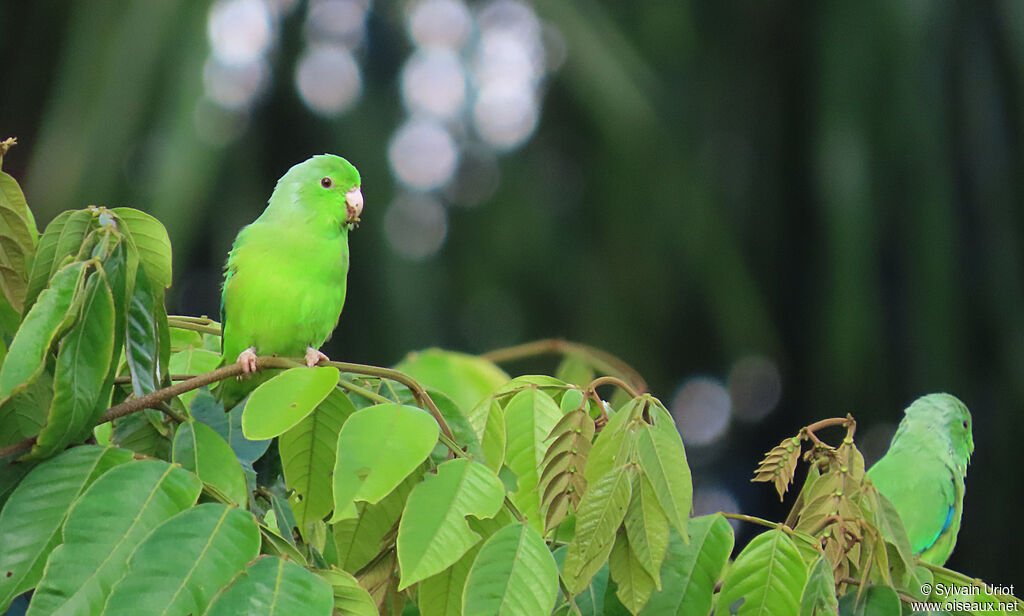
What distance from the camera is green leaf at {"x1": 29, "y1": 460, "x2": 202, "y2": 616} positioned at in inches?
41.9

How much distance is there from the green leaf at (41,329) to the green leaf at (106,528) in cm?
15

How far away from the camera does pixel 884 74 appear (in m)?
5.74

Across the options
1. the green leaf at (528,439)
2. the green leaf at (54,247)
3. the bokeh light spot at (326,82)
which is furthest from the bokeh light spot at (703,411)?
the green leaf at (54,247)

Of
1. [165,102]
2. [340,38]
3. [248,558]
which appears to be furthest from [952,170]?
[248,558]

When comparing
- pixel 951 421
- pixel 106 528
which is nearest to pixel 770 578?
pixel 106 528

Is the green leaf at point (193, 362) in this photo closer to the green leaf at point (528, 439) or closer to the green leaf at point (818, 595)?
the green leaf at point (528, 439)

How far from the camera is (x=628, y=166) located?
5.85 metres

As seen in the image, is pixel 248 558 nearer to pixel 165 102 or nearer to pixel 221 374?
pixel 221 374

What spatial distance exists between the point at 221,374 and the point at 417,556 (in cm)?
38

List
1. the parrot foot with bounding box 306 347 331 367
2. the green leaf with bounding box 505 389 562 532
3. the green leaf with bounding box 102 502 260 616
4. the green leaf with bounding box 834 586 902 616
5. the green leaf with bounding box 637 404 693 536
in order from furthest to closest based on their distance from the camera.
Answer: the parrot foot with bounding box 306 347 331 367 < the green leaf with bounding box 505 389 562 532 < the green leaf with bounding box 834 586 902 616 < the green leaf with bounding box 637 404 693 536 < the green leaf with bounding box 102 502 260 616

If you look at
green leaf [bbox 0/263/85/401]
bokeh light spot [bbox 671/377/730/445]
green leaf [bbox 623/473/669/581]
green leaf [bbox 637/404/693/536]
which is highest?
green leaf [bbox 0/263/85/401]

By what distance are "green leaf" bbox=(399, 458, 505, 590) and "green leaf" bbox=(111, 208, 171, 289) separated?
0.49 m

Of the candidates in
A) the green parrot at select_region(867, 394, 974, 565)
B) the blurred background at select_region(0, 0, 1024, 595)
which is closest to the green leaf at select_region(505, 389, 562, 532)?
the green parrot at select_region(867, 394, 974, 565)

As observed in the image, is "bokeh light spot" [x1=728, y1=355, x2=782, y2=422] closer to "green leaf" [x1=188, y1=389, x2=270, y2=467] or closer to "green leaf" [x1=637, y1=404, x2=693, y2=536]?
"green leaf" [x1=188, y1=389, x2=270, y2=467]
